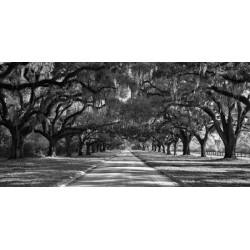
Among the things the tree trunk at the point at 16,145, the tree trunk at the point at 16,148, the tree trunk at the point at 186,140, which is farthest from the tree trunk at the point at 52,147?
the tree trunk at the point at 186,140

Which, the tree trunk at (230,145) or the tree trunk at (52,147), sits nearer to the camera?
the tree trunk at (230,145)

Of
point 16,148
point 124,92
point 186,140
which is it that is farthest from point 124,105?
point 186,140

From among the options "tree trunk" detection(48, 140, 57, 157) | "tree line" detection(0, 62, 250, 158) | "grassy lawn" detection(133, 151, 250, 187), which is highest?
"tree line" detection(0, 62, 250, 158)

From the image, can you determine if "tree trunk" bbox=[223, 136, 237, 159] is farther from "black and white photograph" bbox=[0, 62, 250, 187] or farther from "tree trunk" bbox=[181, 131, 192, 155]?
"tree trunk" bbox=[181, 131, 192, 155]

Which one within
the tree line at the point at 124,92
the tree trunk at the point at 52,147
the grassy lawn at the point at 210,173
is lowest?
the grassy lawn at the point at 210,173

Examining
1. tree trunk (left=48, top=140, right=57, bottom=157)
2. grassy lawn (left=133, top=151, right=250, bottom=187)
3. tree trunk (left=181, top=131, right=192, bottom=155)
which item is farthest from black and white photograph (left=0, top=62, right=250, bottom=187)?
tree trunk (left=181, top=131, right=192, bottom=155)

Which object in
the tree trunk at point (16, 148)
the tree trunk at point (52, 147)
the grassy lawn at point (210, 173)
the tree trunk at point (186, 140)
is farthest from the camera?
the tree trunk at point (186, 140)

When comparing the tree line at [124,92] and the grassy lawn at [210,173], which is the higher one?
the tree line at [124,92]

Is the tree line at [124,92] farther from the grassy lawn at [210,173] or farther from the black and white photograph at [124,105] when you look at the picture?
→ the grassy lawn at [210,173]
